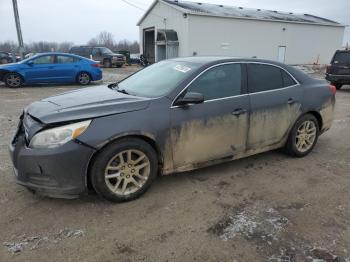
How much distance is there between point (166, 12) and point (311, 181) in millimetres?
24851

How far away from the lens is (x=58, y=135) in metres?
3.18

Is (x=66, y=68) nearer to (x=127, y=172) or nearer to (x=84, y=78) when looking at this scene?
(x=84, y=78)

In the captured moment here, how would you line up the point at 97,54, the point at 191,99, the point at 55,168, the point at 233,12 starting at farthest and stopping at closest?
the point at 233,12, the point at 97,54, the point at 191,99, the point at 55,168

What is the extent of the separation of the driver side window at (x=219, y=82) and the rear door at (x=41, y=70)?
36.7 feet

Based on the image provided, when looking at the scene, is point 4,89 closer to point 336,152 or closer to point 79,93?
point 79,93

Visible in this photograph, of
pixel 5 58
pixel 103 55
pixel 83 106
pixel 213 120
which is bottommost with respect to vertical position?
pixel 5 58

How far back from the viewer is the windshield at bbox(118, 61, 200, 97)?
391 centimetres

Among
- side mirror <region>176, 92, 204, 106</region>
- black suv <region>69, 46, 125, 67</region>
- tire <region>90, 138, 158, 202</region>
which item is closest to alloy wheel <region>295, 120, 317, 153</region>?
side mirror <region>176, 92, 204, 106</region>

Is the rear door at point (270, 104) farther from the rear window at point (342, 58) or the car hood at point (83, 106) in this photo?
the rear window at point (342, 58)

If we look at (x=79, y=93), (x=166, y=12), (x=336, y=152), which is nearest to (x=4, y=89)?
(x=79, y=93)

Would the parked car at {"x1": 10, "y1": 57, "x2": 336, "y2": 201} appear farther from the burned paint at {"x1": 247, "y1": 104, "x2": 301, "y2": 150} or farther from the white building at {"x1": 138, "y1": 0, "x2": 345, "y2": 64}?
the white building at {"x1": 138, "y1": 0, "x2": 345, "y2": 64}

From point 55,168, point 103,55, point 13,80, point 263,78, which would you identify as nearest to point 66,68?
point 13,80

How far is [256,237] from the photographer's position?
118 inches

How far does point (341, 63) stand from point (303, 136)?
31.8ft
